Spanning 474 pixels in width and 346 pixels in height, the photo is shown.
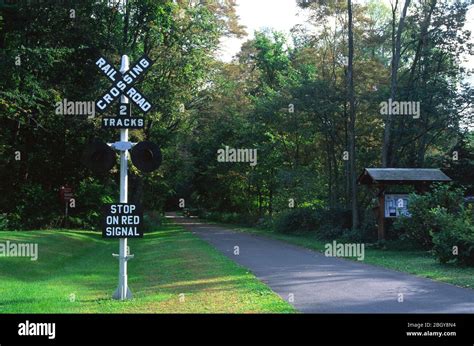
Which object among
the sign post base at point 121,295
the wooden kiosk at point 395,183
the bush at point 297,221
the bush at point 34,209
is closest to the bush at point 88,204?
the bush at point 34,209

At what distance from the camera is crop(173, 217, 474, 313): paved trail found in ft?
33.2

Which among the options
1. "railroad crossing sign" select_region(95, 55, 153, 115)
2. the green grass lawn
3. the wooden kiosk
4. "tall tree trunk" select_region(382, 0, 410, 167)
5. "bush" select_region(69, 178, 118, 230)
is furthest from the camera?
"bush" select_region(69, 178, 118, 230)

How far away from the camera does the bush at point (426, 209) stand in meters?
20.5

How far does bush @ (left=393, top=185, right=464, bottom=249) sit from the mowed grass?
7.05 m

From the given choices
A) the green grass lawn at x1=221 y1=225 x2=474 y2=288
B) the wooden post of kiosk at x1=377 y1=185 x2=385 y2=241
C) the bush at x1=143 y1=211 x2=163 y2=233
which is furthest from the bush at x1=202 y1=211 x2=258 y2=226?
the green grass lawn at x1=221 y1=225 x2=474 y2=288

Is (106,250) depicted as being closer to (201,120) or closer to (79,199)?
(79,199)

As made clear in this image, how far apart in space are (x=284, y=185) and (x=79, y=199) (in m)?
14.3

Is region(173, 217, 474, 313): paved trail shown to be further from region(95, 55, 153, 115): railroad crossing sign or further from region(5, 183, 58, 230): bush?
region(5, 183, 58, 230): bush

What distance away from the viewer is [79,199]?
39.9 metres

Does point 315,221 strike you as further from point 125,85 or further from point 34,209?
point 125,85

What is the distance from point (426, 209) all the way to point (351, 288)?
9143mm

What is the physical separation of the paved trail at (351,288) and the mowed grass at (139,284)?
647 mm

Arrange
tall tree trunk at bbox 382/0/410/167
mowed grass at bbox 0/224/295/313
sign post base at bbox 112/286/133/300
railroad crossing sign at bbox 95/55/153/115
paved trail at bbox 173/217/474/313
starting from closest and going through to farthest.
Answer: paved trail at bbox 173/217/474/313 < mowed grass at bbox 0/224/295/313 < sign post base at bbox 112/286/133/300 < railroad crossing sign at bbox 95/55/153/115 < tall tree trunk at bbox 382/0/410/167
